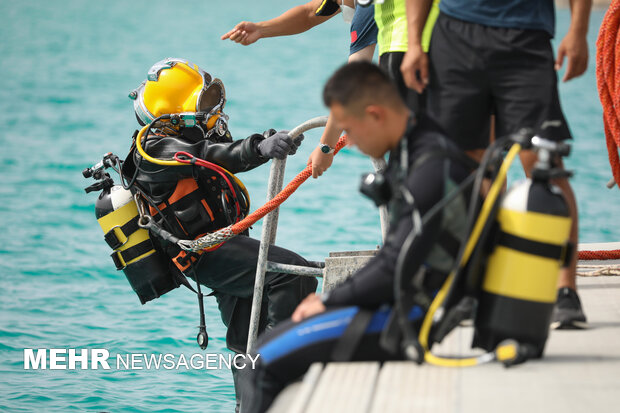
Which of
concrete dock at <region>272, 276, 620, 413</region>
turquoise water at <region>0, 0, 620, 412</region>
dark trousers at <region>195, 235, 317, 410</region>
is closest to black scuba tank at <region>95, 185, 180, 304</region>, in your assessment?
dark trousers at <region>195, 235, 317, 410</region>

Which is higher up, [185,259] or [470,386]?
[470,386]

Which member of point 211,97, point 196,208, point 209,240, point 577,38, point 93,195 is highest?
point 577,38

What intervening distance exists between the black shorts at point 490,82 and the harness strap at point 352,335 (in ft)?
2.61

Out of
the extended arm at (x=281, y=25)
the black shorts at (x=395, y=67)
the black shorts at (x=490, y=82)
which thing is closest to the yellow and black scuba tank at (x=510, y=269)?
the black shorts at (x=490, y=82)

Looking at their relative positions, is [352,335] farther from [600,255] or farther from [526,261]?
[600,255]

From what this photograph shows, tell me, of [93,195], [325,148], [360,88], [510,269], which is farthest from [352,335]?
[93,195]

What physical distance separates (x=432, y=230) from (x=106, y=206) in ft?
6.88

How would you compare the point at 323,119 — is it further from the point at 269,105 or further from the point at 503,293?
the point at 269,105

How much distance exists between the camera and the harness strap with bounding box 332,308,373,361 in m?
2.27

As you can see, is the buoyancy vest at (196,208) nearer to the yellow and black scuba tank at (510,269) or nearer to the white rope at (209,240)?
the white rope at (209,240)

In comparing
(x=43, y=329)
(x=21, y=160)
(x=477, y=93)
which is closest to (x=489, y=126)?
(x=477, y=93)

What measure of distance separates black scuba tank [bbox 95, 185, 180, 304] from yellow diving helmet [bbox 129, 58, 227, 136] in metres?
0.39

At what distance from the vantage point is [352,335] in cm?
228

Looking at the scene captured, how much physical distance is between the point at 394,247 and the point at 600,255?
2.03 meters
